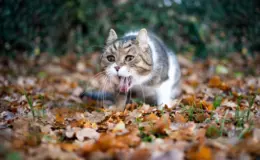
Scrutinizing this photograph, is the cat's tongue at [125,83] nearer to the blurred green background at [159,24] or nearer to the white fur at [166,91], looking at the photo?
the white fur at [166,91]

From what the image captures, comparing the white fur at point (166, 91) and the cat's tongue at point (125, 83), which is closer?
the cat's tongue at point (125, 83)

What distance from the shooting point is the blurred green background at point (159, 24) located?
6.21 m

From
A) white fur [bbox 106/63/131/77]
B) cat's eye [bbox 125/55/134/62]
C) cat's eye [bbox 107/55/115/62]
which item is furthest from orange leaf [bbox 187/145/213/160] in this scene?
cat's eye [bbox 107/55/115/62]

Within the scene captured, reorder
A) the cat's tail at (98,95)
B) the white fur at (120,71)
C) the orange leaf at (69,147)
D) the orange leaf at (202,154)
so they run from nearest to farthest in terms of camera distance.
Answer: the orange leaf at (202,154), the orange leaf at (69,147), the white fur at (120,71), the cat's tail at (98,95)

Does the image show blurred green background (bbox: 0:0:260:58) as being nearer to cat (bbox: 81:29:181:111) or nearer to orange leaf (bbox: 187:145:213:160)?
cat (bbox: 81:29:181:111)

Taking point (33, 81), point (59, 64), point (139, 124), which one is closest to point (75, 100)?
point (33, 81)

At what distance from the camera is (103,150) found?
2.00 m

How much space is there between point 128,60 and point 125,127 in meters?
1.06

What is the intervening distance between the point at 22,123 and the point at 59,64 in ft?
14.7

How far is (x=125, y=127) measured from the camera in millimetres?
2607

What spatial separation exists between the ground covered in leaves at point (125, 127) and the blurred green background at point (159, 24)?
1538 mm

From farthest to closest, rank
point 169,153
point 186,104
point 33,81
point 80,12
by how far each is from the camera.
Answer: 1. point 80,12
2. point 33,81
3. point 186,104
4. point 169,153

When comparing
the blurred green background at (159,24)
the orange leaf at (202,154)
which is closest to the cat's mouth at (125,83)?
the orange leaf at (202,154)

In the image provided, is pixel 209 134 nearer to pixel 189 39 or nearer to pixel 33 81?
pixel 33 81
